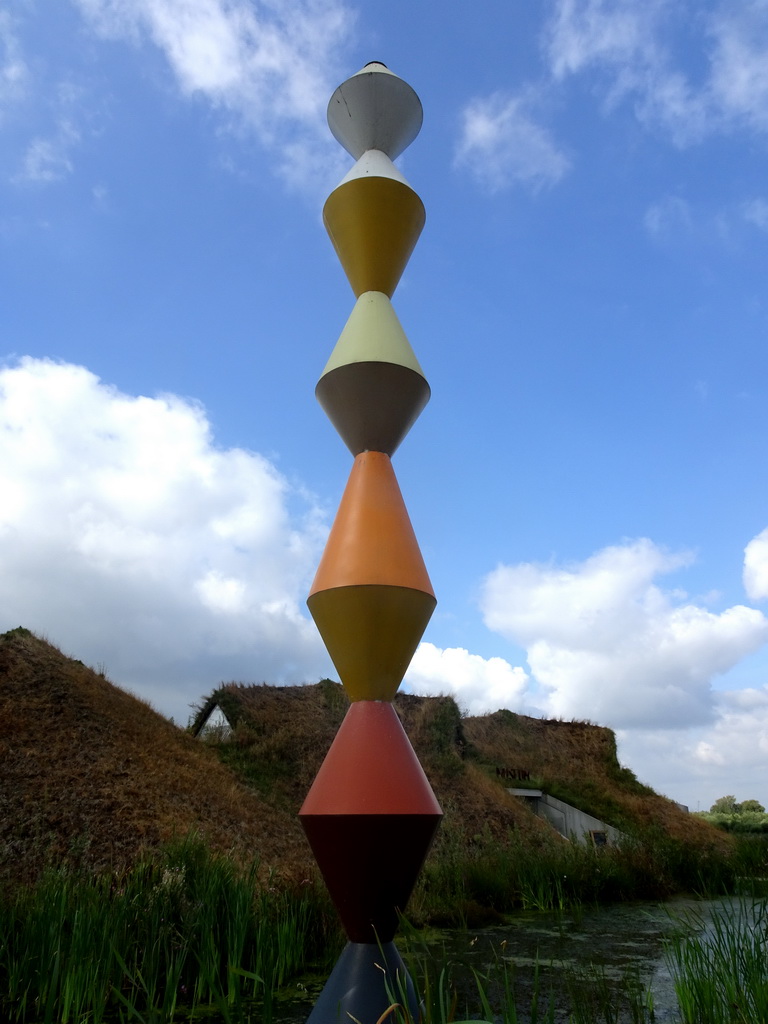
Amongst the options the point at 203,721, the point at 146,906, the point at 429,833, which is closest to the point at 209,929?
the point at 146,906

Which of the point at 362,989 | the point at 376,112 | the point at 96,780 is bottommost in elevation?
the point at 362,989

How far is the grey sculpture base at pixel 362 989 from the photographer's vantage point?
276cm

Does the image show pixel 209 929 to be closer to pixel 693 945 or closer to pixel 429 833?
pixel 429 833

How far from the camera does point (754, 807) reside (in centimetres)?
2653

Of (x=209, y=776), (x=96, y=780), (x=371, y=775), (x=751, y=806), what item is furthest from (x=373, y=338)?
(x=751, y=806)

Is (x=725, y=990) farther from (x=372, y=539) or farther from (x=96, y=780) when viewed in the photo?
(x=96, y=780)

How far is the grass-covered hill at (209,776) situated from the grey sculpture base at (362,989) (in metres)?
3.00

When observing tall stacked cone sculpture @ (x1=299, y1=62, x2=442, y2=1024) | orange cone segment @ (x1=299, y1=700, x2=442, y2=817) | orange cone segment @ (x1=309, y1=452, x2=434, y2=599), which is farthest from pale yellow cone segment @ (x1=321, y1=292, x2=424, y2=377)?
orange cone segment @ (x1=299, y1=700, x2=442, y2=817)

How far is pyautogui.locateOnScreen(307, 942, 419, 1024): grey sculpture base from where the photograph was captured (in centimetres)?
276

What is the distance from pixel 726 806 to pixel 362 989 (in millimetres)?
29218

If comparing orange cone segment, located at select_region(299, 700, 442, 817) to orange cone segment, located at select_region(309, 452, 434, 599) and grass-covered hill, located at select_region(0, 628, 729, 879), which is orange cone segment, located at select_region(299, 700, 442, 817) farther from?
grass-covered hill, located at select_region(0, 628, 729, 879)

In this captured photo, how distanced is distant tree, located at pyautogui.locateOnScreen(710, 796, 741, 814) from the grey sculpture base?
27.3m

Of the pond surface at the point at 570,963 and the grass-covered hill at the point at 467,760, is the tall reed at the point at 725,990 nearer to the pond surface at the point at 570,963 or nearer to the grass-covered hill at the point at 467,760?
the pond surface at the point at 570,963

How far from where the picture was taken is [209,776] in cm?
1093
